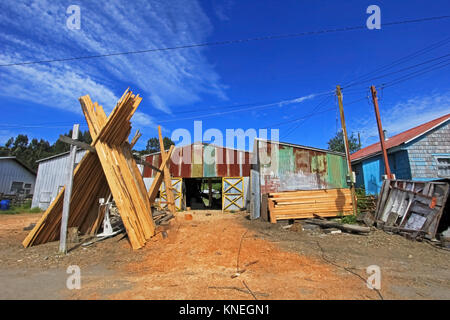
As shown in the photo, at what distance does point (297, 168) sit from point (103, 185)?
33.4 ft

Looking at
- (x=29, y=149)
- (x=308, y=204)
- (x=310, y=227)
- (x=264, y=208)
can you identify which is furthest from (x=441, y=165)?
(x=29, y=149)

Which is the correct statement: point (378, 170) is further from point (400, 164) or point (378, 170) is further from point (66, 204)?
point (66, 204)

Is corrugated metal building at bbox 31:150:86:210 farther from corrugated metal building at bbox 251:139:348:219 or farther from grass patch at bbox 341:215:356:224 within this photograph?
grass patch at bbox 341:215:356:224

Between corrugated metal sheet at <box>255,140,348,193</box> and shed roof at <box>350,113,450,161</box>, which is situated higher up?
shed roof at <box>350,113,450,161</box>

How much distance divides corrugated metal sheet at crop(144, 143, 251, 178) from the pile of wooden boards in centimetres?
1017

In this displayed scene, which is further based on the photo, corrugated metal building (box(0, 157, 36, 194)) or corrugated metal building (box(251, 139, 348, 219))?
corrugated metal building (box(0, 157, 36, 194))

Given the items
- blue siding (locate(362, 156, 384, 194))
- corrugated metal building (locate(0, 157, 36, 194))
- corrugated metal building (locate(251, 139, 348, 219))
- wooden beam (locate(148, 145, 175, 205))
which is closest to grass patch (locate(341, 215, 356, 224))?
corrugated metal building (locate(251, 139, 348, 219))

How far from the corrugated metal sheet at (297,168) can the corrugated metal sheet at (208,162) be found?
537 centimetres

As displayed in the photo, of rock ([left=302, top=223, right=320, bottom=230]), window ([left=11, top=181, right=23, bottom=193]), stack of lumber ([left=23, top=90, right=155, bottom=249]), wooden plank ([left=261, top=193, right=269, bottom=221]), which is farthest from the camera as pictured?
window ([left=11, top=181, right=23, bottom=193])

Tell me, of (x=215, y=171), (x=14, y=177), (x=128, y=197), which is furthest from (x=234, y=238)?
(x=14, y=177)

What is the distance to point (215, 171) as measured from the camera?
17625 millimetres

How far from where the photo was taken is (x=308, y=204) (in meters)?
9.48

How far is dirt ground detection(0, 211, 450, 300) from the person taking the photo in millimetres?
3303
